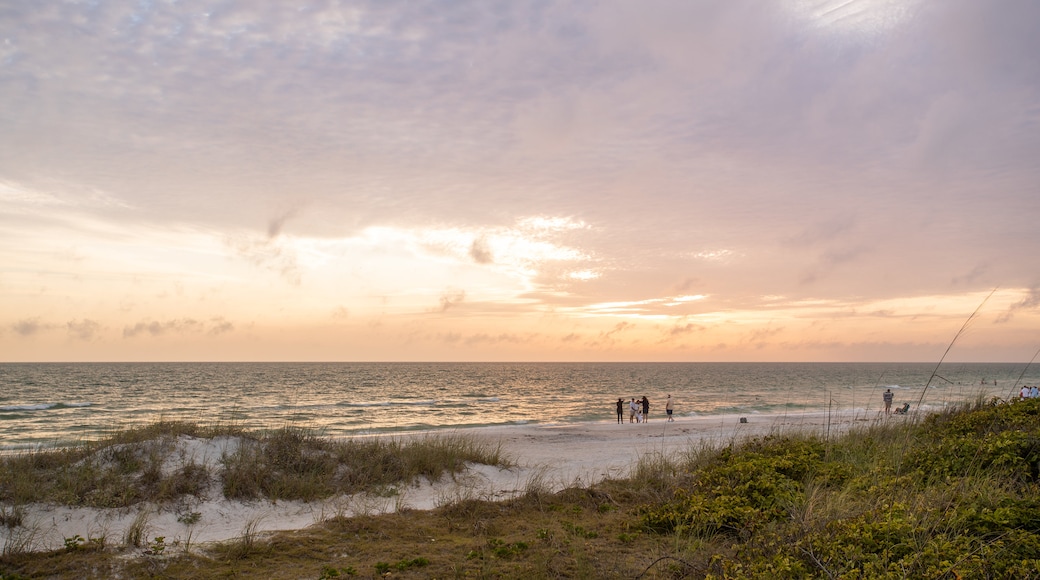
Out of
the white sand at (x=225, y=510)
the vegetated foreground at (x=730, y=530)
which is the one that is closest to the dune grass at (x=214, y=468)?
the white sand at (x=225, y=510)

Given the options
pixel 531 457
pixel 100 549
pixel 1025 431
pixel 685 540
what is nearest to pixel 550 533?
pixel 685 540

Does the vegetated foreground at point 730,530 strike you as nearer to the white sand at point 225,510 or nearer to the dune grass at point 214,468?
the white sand at point 225,510

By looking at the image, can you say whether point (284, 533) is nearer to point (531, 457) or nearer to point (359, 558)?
point (359, 558)

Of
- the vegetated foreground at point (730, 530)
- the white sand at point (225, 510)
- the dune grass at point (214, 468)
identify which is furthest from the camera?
the dune grass at point (214, 468)

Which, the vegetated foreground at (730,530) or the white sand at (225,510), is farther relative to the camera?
the white sand at (225,510)

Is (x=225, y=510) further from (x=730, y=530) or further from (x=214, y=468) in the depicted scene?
(x=730, y=530)

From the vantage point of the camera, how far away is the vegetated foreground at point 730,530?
4875 millimetres

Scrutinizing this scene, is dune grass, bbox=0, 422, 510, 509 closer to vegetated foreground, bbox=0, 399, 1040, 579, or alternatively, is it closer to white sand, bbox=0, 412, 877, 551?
white sand, bbox=0, 412, 877, 551

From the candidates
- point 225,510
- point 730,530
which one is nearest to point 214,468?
point 225,510

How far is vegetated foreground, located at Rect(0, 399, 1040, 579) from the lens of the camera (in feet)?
16.0

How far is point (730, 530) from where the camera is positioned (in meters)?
7.20

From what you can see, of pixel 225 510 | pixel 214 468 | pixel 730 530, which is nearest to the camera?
pixel 730 530

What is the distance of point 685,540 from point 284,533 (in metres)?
5.83

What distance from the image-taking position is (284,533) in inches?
347
